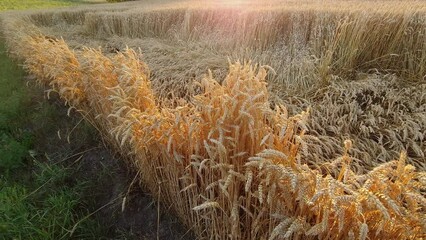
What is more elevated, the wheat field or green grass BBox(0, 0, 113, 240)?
the wheat field

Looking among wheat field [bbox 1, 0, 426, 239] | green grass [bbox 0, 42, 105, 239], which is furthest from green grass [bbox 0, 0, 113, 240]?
wheat field [bbox 1, 0, 426, 239]

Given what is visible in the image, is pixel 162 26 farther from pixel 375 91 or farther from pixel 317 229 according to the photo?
pixel 317 229

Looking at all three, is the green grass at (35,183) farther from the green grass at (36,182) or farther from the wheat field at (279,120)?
the wheat field at (279,120)

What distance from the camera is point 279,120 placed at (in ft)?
5.13

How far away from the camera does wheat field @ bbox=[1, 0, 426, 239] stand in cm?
121

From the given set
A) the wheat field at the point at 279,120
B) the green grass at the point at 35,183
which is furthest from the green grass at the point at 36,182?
the wheat field at the point at 279,120

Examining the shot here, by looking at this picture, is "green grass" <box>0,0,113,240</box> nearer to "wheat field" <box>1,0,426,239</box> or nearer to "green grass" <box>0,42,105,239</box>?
"green grass" <box>0,42,105,239</box>

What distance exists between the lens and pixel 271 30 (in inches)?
156

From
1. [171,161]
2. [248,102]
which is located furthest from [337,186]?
[171,161]

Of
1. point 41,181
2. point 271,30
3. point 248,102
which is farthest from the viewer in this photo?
point 271,30

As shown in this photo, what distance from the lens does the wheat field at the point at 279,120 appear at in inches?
47.7

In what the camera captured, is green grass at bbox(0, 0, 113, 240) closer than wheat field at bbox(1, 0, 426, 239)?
No

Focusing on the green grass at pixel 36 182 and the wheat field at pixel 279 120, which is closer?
the wheat field at pixel 279 120

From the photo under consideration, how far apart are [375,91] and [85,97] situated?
2.62m
